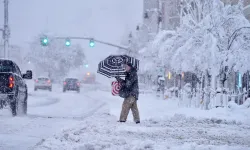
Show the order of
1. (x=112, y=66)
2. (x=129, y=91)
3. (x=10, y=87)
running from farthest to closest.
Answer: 1. (x=112, y=66)
2. (x=10, y=87)
3. (x=129, y=91)

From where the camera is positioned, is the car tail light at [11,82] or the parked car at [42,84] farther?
the parked car at [42,84]

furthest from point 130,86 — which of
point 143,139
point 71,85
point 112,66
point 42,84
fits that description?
point 42,84

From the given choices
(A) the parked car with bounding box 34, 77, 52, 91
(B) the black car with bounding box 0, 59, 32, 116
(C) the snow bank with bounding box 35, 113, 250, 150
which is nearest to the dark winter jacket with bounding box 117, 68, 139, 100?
(C) the snow bank with bounding box 35, 113, 250, 150

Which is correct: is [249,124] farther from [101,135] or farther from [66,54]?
[66,54]

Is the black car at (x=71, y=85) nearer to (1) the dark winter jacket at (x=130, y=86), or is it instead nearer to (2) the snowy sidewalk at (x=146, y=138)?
(2) the snowy sidewalk at (x=146, y=138)

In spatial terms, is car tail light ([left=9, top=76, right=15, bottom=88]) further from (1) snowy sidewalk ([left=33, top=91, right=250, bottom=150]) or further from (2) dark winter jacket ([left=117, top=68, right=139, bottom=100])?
(1) snowy sidewalk ([left=33, top=91, right=250, bottom=150])

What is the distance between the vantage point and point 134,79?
11.6 meters

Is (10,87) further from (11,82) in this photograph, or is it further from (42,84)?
(42,84)

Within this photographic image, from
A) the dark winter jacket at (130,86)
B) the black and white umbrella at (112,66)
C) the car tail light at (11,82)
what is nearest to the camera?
the dark winter jacket at (130,86)

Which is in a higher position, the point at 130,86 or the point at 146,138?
the point at 130,86

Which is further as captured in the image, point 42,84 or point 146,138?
point 42,84

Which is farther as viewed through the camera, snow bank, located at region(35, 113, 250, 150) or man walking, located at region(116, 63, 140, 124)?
man walking, located at region(116, 63, 140, 124)

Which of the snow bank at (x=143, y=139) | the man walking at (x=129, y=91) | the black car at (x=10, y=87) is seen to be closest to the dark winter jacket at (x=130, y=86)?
the man walking at (x=129, y=91)

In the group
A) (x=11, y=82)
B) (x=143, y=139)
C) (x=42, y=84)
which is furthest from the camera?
(x=42, y=84)
